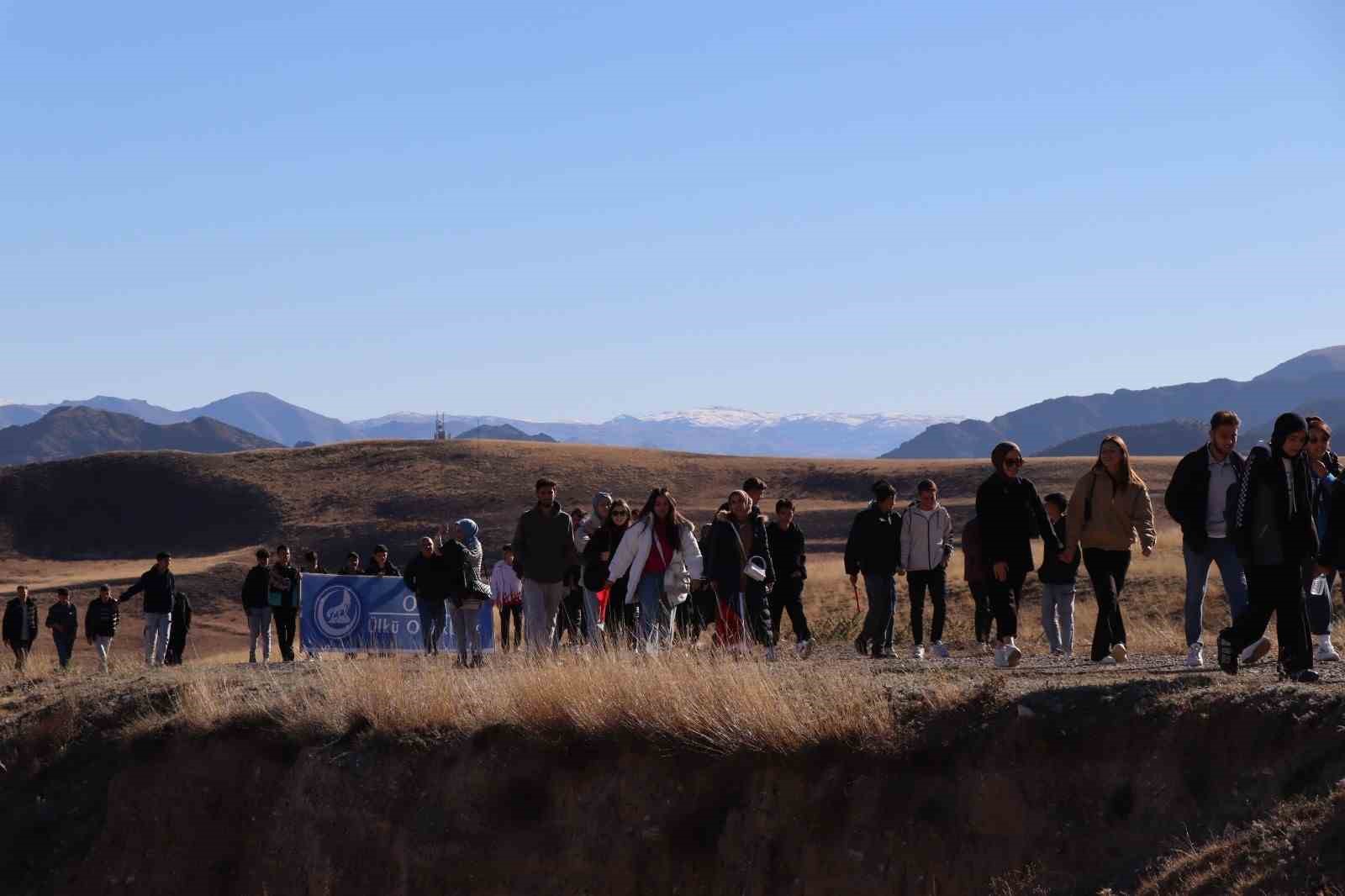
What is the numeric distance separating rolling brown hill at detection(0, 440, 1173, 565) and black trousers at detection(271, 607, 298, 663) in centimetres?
4088

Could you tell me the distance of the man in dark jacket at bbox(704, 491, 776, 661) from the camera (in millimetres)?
14594

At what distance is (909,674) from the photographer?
41.7 feet

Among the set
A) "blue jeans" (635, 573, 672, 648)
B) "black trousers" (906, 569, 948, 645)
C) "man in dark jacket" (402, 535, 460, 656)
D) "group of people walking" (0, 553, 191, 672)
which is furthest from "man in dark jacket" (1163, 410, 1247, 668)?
"group of people walking" (0, 553, 191, 672)

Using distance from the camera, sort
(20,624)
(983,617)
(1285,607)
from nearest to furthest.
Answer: (1285,607) → (983,617) → (20,624)

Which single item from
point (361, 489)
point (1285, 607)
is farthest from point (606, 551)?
point (361, 489)

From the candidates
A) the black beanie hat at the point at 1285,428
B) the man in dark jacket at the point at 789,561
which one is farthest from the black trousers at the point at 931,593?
the black beanie hat at the point at 1285,428

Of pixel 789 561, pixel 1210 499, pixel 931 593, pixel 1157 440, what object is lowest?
pixel 931 593

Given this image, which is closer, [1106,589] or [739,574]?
[1106,589]

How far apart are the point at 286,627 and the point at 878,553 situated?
8886 mm

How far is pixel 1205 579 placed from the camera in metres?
12.1

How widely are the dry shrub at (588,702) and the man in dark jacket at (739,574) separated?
3.67 feet

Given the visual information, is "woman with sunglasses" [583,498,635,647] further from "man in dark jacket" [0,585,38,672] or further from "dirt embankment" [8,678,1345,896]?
"man in dark jacket" [0,585,38,672]

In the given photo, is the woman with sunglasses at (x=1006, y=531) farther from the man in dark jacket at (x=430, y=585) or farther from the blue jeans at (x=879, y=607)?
the man in dark jacket at (x=430, y=585)

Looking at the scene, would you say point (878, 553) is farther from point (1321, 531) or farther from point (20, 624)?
point (20, 624)
